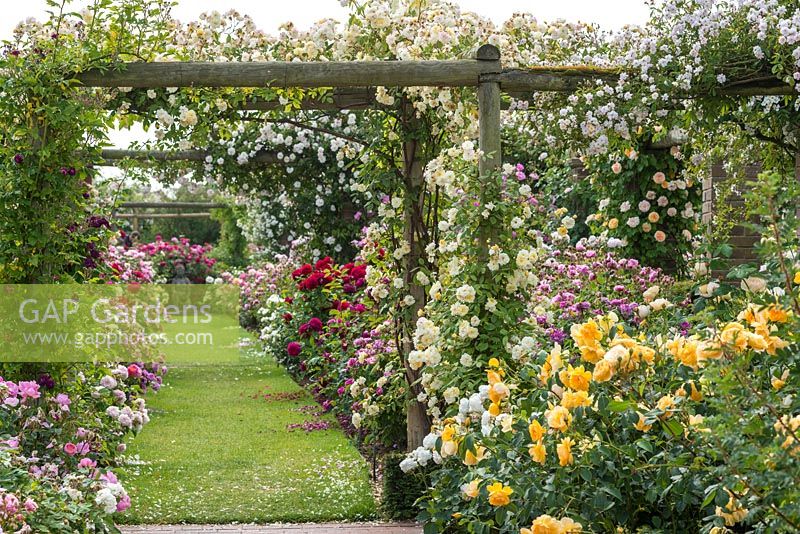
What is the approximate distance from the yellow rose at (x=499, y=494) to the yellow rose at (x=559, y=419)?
0.71ft

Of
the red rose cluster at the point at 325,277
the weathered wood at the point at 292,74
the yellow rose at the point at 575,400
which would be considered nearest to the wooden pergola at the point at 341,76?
the weathered wood at the point at 292,74

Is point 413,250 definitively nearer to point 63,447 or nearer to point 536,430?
point 63,447

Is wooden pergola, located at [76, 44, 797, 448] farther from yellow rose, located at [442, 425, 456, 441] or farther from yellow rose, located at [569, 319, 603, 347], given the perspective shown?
yellow rose, located at [569, 319, 603, 347]

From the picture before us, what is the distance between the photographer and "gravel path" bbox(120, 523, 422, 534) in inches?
183

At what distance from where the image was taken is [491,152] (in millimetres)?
4715

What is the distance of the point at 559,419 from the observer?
2.62 meters

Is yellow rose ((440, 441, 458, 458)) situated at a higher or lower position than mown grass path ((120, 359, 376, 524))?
higher

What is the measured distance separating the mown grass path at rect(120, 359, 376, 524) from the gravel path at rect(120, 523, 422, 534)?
8 centimetres

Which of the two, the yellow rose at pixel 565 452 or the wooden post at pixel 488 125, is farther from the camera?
the wooden post at pixel 488 125

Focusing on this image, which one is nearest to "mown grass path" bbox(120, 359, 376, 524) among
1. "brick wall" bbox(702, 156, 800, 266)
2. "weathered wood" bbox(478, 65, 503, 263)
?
"weathered wood" bbox(478, 65, 503, 263)

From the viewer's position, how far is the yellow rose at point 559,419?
8.61 feet

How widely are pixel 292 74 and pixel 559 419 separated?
107 inches

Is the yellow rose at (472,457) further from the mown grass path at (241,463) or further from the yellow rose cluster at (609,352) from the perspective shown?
the mown grass path at (241,463)

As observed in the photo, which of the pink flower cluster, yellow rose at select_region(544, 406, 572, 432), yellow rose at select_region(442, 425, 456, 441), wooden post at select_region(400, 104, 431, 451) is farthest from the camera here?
the pink flower cluster
